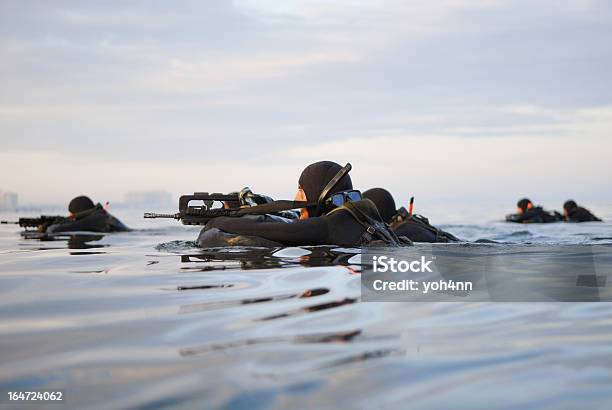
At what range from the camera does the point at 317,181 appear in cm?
842

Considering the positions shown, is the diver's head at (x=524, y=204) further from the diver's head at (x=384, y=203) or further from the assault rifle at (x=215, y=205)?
the assault rifle at (x=215, y=205)

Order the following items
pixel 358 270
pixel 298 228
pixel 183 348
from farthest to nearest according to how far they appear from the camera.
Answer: pixel 298 228 < pixel 358 270 < pixel 183 348

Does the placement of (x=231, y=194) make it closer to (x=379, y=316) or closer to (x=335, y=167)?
(x=335, y=167)

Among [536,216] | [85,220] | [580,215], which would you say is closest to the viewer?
[85,220]

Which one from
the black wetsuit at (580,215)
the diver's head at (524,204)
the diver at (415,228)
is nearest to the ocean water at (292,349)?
the diver at (415,228)

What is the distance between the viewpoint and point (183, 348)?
285 centimetres

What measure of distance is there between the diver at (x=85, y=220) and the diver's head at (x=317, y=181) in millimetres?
10670

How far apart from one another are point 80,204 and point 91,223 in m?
0.74

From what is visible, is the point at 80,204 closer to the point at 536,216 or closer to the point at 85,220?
the point at 85,220

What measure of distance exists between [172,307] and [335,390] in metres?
2.00

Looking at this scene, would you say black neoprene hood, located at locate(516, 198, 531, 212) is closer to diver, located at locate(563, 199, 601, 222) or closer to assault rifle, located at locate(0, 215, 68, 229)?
diver, located at locate(563, 199, 601, 222)

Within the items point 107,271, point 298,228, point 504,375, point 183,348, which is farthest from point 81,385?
point 298,228

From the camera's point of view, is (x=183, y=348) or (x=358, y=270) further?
(x=358, y=270)

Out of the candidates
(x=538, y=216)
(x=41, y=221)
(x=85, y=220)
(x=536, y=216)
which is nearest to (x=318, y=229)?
(x=85, y=220)
